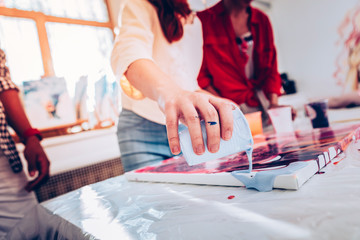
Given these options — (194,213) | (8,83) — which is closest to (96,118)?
(8,83)

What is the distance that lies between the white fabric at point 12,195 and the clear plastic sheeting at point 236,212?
2.25 feet

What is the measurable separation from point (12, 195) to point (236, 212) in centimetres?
116

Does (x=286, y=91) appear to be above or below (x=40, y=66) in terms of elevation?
below

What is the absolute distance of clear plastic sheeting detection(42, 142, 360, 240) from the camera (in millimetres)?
268

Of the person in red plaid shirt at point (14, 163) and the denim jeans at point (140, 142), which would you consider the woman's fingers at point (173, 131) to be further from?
the person in red plaid shirt at point (14, 163)

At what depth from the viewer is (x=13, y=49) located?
8.51 ft

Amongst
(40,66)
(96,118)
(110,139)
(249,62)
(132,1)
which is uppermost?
(40,66)

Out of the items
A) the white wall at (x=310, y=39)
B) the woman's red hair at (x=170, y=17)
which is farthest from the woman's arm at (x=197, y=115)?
the white wall at (x=310, y=39)

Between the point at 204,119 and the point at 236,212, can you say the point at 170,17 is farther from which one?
the point at 236,212

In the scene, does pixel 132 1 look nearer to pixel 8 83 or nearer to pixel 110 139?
pixel 8 83

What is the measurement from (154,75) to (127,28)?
0.31 m

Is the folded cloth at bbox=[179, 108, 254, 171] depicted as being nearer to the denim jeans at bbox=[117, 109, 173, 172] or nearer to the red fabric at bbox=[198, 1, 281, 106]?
the denim jeans at bbox=[117, 109, 173, 172]

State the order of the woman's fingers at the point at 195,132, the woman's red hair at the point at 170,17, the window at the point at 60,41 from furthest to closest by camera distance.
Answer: the window at the point at 60,41
the woman's red hair at the point at 170,17
the woman's fingers at the point at 195,132

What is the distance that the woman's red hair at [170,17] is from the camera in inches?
36.6
